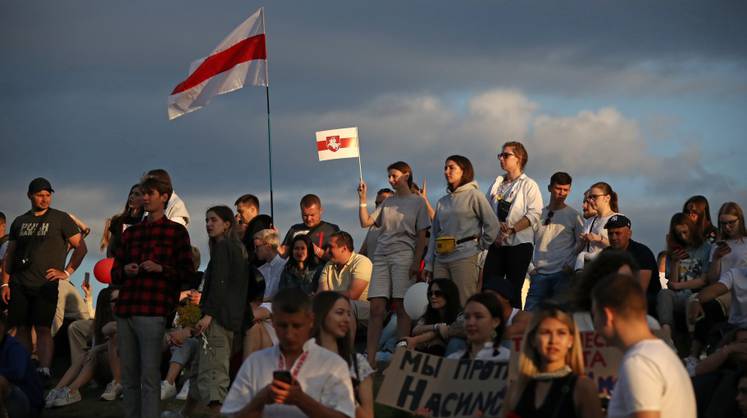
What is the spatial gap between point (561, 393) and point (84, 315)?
9471mm

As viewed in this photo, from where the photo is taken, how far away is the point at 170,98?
16141 mm

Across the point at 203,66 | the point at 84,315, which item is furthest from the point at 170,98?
the point at 84,315

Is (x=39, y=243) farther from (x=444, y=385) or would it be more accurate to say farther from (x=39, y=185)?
(x=444, y=385)

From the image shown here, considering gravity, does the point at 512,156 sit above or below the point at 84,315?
above

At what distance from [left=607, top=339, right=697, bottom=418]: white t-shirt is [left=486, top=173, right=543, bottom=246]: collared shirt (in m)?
6.37

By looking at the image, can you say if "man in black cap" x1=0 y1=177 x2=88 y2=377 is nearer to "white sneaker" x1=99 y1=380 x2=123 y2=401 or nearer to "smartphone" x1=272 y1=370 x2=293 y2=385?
"white sneaker" x1=99 y1=380 x2=123 y2=401

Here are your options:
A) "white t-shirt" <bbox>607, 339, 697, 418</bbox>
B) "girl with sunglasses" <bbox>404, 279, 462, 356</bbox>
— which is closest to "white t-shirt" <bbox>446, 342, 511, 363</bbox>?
"girl with sunglasses" <bbox>404, 279, 462, 356</bbox>

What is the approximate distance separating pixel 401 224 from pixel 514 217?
116 cm

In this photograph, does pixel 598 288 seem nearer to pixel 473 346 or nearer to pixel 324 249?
pixel 473 346

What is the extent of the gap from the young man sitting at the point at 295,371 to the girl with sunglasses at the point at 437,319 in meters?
3.43

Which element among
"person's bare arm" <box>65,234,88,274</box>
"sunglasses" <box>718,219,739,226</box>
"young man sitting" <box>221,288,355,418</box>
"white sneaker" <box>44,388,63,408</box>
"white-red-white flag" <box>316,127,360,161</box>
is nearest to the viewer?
"young man sitting" <box>221,288,355,418</box>

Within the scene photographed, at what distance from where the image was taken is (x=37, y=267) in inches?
519

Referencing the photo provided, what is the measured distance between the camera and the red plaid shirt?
983 centimetres

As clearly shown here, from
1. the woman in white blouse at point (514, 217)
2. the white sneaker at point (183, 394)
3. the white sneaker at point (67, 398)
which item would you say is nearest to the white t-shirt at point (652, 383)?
the woman in white blouse at point (514, 217)
